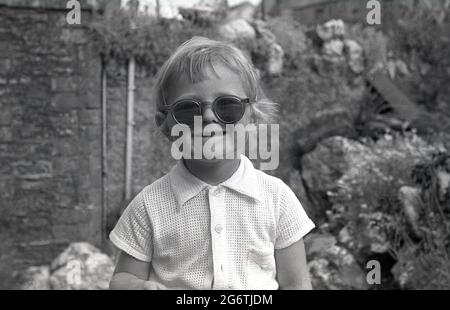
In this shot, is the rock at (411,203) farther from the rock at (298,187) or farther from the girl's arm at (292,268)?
the girl's arm at (292,268)

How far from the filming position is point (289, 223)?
4.77ft

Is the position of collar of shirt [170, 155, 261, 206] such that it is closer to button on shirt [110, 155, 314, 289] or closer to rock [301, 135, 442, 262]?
button on shirt [110, 155, 314, 289]

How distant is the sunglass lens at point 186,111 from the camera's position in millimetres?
1338

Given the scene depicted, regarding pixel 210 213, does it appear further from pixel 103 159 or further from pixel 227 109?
pixel 103 159

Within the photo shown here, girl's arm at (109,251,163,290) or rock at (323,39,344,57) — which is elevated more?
rock at (323,39,344,57)

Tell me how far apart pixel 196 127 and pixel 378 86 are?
5.14 m

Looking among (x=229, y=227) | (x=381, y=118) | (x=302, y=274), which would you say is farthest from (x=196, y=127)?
(x=381, y=118)

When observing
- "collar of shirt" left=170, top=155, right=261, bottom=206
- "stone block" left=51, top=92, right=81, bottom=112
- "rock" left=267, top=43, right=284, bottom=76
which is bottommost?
"collar of shirt" left=170, top=155, right=261, bottom=206

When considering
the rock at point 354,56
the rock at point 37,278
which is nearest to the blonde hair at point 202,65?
the rock at point 37,278

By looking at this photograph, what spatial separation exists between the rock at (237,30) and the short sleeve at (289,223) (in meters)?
4.25

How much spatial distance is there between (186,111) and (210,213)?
248 mm

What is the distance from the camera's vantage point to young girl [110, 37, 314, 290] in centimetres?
137

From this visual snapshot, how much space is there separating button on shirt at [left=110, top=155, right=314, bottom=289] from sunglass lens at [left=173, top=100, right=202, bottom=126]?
0.16 meters

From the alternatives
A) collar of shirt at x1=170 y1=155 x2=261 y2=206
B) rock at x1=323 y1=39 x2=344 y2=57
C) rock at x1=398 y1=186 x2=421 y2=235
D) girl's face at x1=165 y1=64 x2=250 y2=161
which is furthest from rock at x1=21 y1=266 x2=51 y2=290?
girl's face at x1=165 y1=64 x2=250 y2=161
